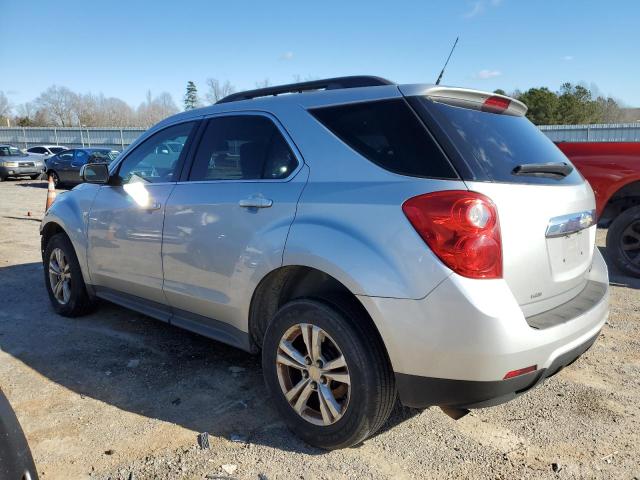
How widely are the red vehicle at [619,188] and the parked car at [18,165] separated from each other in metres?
23.5

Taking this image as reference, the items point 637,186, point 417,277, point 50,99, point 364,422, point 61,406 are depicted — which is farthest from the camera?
point 50,99

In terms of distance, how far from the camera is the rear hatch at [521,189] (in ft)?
7.40

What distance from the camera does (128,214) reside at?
3.85 meters

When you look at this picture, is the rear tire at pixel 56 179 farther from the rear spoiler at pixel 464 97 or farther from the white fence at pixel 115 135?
the rear spoiler at pixel 464 97

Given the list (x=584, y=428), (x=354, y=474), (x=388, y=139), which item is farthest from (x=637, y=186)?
(x=354, y=474)

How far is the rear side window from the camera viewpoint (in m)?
2.32

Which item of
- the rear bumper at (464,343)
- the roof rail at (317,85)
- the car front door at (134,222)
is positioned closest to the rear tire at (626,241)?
the rear bumper at (464,343)

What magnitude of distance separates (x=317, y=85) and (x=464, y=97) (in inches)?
37.4

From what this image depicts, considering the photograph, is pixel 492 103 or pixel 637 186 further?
pixel 637 186

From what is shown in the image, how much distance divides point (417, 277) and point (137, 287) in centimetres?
248

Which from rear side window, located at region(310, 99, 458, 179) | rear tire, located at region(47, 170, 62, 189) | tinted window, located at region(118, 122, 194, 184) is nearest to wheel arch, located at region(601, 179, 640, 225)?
rear side window, located at region(310, 99, 458, 179)

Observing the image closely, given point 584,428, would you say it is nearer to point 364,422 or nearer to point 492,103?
point 364,422

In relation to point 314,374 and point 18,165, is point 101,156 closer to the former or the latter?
point 18,165

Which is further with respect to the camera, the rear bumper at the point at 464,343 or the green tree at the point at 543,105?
the green tree at the point at 543,105
